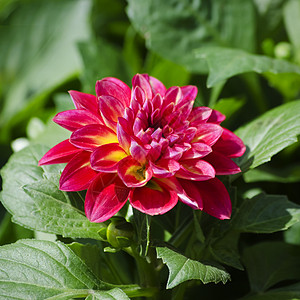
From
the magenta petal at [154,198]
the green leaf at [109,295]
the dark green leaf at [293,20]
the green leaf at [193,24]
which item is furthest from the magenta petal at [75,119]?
the dark green leaf at [293,20]

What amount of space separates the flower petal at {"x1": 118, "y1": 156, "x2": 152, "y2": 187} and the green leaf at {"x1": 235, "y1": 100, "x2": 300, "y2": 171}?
0.62 feet

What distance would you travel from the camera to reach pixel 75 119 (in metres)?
0.64

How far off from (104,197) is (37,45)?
104 cm

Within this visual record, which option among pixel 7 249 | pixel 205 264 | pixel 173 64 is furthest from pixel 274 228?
pixel 173 64

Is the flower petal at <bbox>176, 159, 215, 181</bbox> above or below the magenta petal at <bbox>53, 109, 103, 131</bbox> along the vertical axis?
below

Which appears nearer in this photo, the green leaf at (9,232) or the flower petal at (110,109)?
the flower petal at (110,109)

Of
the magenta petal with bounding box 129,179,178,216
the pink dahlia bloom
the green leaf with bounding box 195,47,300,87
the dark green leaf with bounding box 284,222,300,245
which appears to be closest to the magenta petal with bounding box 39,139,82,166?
the pink dahlia bloom

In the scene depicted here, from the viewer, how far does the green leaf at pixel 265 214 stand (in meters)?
0.70

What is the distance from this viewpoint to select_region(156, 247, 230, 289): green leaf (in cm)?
56

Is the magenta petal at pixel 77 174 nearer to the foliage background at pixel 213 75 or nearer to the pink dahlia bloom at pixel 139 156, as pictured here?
the pink dahlia bloom at pixel 139 156

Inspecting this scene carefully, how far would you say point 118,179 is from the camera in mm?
610

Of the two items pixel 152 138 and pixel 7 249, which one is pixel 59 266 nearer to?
pixel 7 249

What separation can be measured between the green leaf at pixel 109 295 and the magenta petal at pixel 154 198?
13 cm

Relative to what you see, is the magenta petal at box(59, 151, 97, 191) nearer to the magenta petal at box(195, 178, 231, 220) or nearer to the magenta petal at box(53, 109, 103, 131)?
the magenta petal at box(53, 109, 103, 131)
